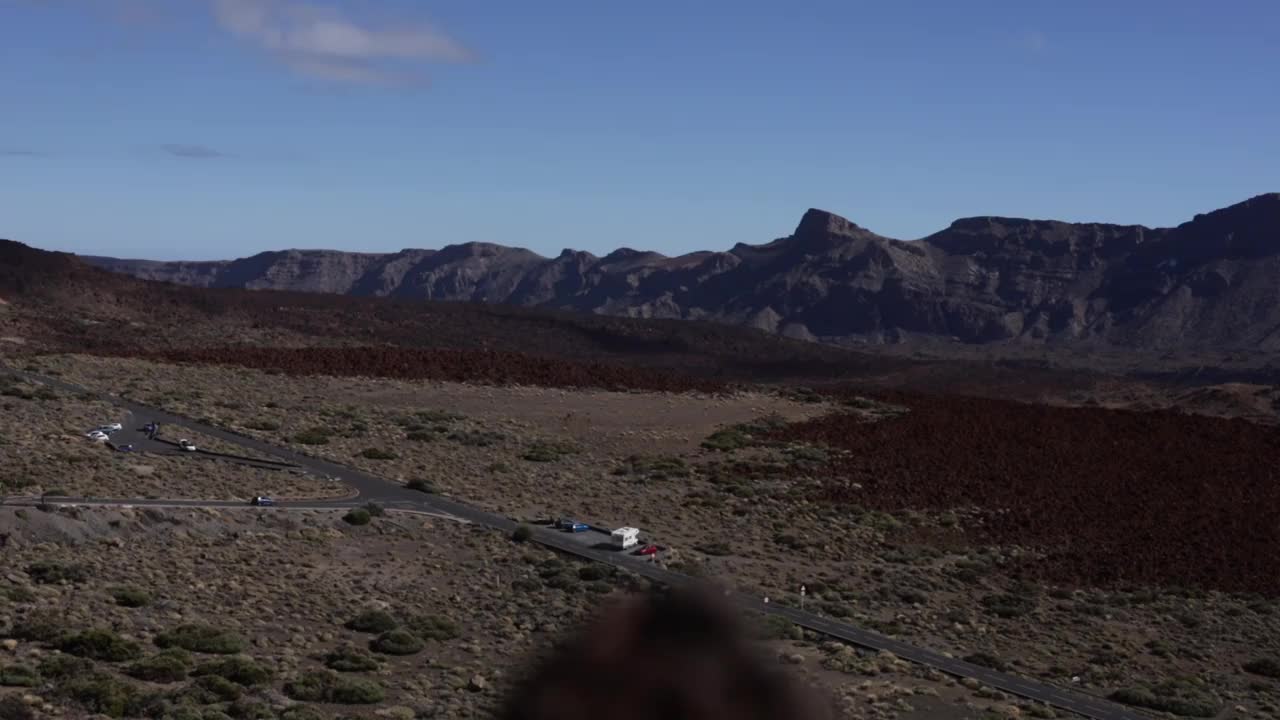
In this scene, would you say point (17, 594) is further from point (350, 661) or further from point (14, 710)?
point (14, 710)

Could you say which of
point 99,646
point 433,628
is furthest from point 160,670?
point 433,628

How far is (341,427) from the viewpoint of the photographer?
201 ft

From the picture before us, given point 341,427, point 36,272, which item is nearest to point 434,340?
point 36,272

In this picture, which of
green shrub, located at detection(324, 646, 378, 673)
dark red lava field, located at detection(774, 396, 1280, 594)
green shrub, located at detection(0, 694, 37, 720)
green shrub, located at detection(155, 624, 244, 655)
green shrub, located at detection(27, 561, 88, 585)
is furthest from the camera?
dark red lava field, located at detection(774, 396, 1280, 594)

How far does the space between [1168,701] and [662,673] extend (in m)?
30.9

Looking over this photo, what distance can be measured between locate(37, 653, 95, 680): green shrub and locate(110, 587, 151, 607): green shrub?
527 centimetres

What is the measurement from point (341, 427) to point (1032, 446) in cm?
3519

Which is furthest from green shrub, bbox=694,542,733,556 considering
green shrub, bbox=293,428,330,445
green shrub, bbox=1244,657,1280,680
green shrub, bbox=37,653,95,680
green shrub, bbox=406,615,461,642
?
green shrub, bbox=37,653,95,680

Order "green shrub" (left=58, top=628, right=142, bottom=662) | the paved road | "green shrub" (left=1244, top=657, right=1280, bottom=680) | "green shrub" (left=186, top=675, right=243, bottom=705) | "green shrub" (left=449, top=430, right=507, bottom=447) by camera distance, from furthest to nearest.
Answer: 1. "green shrub" (left=449, top=430, right=507, bottom=447)
2. "green shrub" (left=1244, top=657, right=1280, bottom=680)
3. the paved road
4. "green shrub" (left=58, top=628, right=142, bottom=662)
5. "green shrub" (left=186, top=675, right=243, bottom=705)

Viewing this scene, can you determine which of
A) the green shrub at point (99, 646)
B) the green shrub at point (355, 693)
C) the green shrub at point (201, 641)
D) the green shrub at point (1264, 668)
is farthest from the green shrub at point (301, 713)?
the green shrub at point (1264, 668)

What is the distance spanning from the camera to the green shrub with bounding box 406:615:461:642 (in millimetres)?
31266

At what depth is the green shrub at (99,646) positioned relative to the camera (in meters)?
25.4

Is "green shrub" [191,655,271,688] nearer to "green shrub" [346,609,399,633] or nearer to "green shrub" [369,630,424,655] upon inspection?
"green shrub" [369,630,424,655]

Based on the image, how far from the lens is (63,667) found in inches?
947
